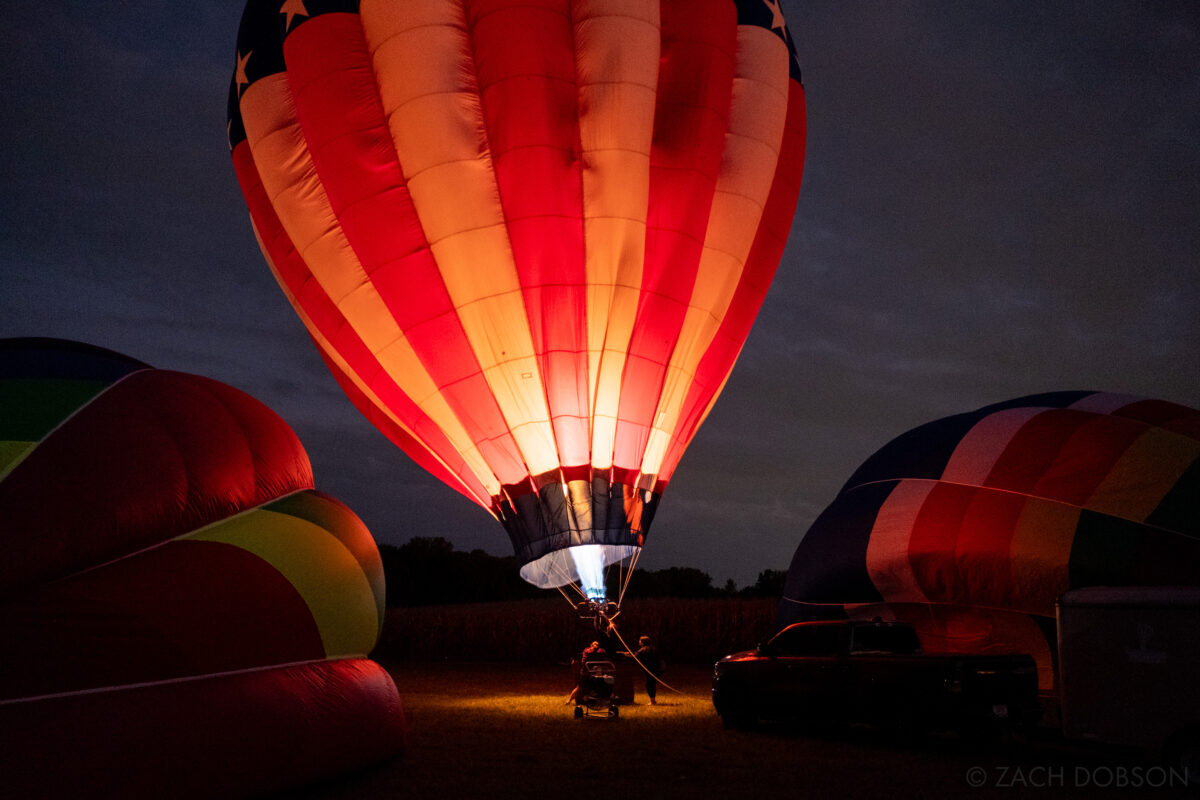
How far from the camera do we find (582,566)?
11992mm

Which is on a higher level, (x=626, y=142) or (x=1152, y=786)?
(x=626, y=142)

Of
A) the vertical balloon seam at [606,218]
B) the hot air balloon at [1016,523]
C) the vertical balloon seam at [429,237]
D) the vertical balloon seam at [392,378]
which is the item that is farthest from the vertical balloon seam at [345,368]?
the hot air balloon at [1016,523]

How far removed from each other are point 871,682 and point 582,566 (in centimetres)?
368

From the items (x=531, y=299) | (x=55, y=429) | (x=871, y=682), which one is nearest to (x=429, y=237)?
(x=531, y=299)

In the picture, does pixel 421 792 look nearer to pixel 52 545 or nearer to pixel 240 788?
pixel 240 788

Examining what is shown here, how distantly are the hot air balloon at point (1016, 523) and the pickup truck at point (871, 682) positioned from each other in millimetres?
2401

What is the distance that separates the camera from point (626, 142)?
11.7 meters

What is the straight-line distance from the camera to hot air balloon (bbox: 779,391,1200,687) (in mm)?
11742

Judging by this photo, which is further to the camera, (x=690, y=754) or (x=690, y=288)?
(x=690, y=288)

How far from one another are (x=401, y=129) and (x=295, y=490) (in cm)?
524

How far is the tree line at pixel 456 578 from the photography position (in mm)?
57334

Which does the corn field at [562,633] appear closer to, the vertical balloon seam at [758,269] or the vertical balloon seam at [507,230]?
the vertical balloon seam at [758,269]

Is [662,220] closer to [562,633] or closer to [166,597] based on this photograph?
[166,597]

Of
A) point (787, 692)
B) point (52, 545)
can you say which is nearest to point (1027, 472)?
point (787, 692)
